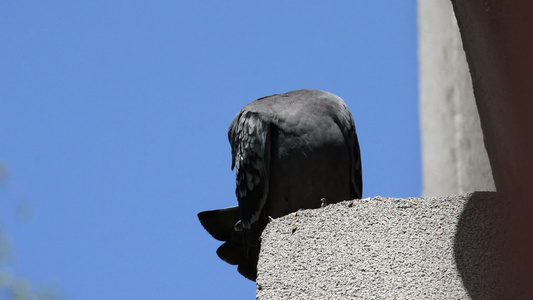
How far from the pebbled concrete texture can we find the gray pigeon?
81.0 inches

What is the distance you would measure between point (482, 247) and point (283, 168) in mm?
2779

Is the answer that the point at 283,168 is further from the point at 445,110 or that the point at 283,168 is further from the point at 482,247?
the point at 445,110

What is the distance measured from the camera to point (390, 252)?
440cm

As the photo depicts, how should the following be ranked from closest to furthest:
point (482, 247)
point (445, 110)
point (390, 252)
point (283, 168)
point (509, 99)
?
point (509, 99) → point (482, 247) → point (390, 252) → point (283, 168) → point (445, 110)

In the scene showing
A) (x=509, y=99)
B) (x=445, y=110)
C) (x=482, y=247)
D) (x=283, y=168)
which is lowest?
(x=482, y=247)

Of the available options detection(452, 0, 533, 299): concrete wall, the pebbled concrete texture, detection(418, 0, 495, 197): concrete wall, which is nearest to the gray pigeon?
the pebbled concrete texture

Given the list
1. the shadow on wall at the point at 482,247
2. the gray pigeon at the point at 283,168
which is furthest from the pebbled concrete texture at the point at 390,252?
the gray pigeon at the point at 283,168

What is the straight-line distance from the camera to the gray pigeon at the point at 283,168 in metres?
6.82

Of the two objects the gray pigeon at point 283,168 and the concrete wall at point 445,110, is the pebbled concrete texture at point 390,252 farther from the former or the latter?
the concrete wall at point 445,110

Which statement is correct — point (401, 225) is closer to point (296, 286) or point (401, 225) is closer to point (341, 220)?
point (341, 220)

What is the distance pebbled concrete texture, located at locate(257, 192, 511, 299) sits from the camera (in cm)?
421

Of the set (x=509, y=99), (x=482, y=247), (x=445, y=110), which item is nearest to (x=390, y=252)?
(x=482, y=247)

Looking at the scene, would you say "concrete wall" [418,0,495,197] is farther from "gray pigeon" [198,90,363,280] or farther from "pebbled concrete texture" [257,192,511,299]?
"pebbled concrete texture" [257,192,511,299]

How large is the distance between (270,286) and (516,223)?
47.4 inches
